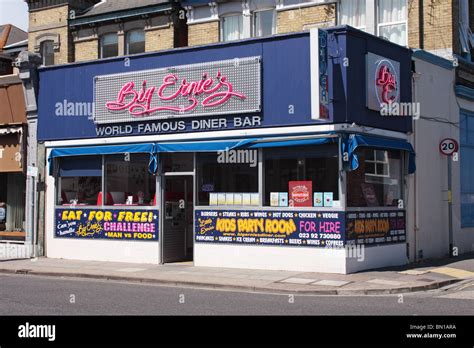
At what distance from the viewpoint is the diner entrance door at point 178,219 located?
19062 mm

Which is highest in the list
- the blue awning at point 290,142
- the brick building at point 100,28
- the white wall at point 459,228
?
the brick building at point 100,28

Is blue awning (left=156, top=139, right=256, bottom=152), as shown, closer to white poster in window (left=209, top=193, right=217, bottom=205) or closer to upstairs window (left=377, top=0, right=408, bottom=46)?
white poster in window (left=209, top=193, right=217, bottom=205)

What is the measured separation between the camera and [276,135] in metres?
17.0

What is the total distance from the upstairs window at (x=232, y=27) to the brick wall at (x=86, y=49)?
244 inches

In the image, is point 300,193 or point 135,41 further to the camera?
point 135,41

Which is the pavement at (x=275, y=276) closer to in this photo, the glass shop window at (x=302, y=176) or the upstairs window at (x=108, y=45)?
the glass shop window at (x=302, y=176)

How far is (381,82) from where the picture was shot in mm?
17266

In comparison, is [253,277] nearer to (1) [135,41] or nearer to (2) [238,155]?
(2) [238,155]

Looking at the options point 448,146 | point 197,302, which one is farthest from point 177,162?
point 448,146

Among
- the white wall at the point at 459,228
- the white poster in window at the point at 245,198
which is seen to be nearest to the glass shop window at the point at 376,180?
the white poster in window at the point at 245,198

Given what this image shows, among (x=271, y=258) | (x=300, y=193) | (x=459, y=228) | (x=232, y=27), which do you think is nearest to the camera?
(x=300, y=193)

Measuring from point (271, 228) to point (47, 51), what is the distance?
55.2 feet

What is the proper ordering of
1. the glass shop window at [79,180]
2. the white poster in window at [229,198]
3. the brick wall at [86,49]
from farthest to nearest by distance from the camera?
1. the brick wall at [86,49]
2. the glass shop window at [79,180]
3. the white poster in window at [229,198]
